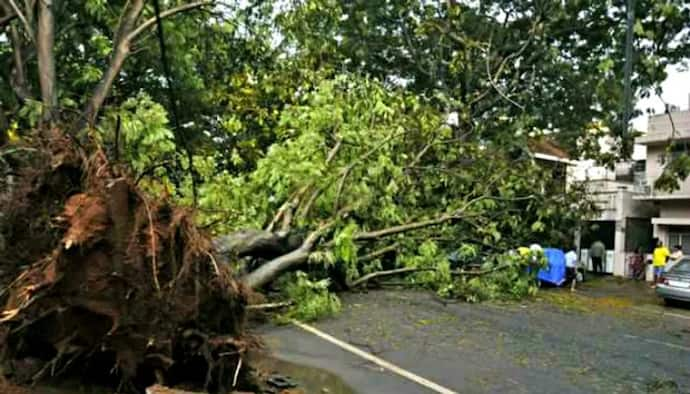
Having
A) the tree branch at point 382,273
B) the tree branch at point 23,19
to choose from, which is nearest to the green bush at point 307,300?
the tree branch at point 382,273

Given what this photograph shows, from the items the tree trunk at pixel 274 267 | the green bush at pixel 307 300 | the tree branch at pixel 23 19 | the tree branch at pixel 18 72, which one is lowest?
the green bush at pixel 307 300

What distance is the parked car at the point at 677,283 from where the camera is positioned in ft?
50.5

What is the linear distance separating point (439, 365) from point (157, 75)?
9.20 meters

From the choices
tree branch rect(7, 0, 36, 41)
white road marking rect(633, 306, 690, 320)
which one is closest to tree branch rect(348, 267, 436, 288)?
white road marking rect(633, 306, 690, 320)

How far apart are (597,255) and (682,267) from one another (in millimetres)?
9889

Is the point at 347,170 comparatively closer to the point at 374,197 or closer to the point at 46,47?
the point at 374,197

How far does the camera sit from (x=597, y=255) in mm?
25672

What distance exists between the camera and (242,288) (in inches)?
246

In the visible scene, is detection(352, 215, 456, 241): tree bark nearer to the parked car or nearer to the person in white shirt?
the parked car

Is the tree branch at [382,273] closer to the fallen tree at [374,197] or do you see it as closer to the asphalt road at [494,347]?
the fallen tree at [374,197]

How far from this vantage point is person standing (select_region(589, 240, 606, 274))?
2558 cm

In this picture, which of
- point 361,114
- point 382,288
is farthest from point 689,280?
point 361,114

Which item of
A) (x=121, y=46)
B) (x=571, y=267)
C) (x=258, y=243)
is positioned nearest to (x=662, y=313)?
(x=571, y=267)

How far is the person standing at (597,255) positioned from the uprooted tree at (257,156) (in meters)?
5.67
